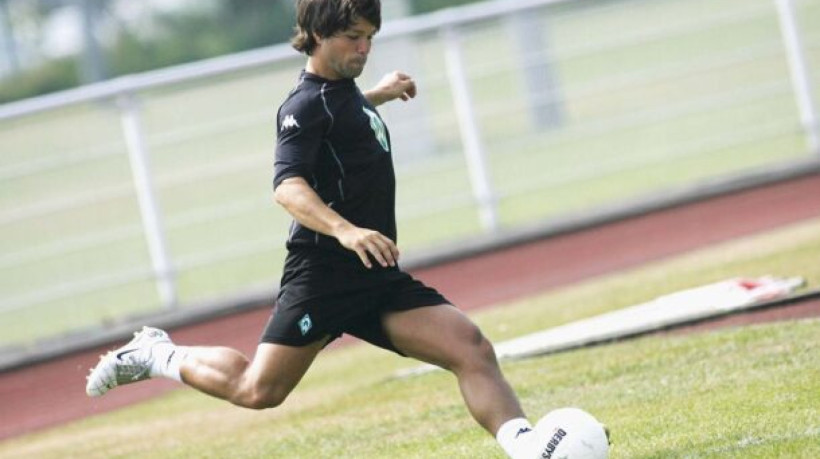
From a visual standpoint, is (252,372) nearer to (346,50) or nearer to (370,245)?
(370,245)

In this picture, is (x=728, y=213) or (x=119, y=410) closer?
(x=119, y=410)

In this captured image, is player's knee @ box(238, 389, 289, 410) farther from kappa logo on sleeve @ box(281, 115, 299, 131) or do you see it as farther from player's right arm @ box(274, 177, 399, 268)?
kappa logo on sleeve @ box(281, 115, 299, 131)

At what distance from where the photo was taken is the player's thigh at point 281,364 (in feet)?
24.1

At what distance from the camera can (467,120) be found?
15.5 m

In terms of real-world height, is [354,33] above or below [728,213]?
above

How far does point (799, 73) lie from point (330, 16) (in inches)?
385

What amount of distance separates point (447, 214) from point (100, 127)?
5.46 m

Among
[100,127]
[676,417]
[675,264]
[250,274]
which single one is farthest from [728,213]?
[100,127]

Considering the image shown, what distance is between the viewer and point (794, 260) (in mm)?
12336

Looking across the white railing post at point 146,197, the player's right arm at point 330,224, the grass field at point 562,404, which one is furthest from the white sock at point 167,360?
the white railing post at point 146,197

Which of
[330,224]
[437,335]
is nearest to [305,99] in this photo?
[330,224]

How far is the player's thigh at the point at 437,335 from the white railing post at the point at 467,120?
805 centimetres

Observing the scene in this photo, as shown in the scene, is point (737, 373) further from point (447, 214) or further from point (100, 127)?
point (100, 127)

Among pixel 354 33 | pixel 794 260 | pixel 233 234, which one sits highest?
pixel 354 33
